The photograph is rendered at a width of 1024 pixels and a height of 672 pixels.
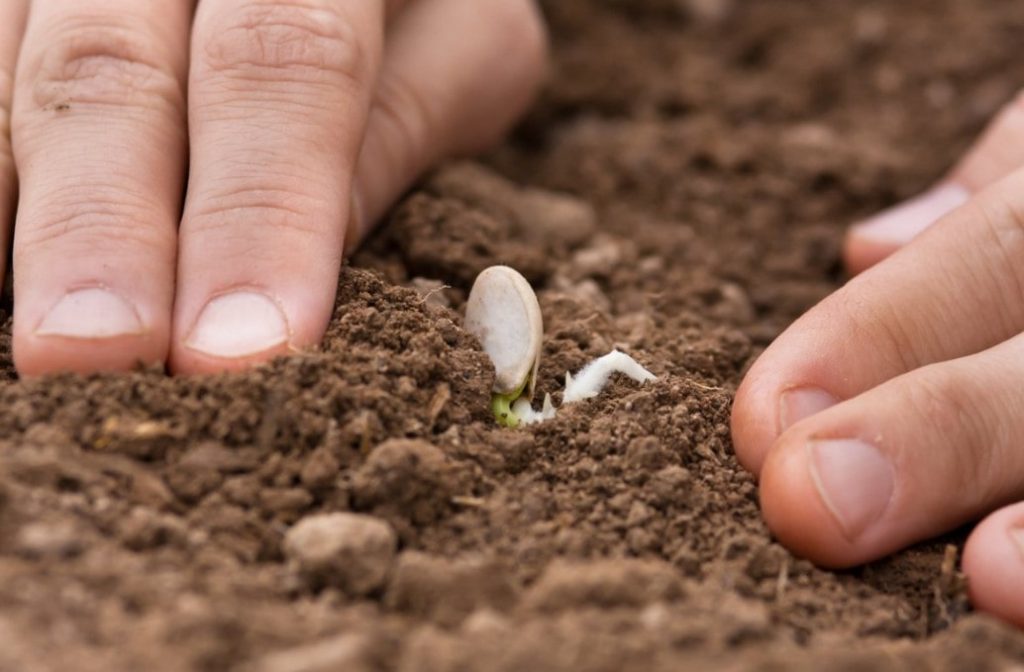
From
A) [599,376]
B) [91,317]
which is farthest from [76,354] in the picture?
[599,376]

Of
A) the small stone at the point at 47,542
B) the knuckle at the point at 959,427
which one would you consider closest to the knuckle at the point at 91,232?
the small stone at the point at 47,542

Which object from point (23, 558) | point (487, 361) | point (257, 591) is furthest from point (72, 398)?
point (487, 361)

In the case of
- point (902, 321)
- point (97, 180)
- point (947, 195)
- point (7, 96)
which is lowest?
point (902, 321)

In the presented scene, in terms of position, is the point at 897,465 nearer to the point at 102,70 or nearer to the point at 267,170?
the point at 267,170

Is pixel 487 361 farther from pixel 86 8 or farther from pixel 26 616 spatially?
pixel 86 8

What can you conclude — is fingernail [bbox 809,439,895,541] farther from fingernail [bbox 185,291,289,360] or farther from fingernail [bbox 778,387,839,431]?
fingernail [bbox 185,291,289,360]

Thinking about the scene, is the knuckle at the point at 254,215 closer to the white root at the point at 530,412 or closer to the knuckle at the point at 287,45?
the knuckle at the point at 287,45
